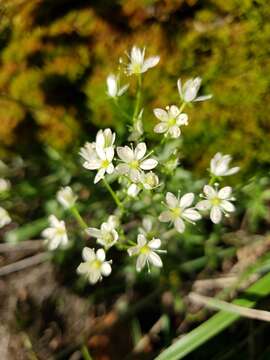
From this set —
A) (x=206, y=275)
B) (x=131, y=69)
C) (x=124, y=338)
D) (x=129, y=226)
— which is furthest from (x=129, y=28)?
(x=124, y=338)

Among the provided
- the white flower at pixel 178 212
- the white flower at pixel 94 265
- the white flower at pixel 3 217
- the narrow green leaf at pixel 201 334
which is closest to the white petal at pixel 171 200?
the white flower at pixel 178 212

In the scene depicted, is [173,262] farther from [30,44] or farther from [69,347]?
[30,44]

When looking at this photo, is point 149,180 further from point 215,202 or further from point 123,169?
point 215,202

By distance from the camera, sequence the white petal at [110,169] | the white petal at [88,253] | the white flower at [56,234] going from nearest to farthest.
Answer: the white petal at [110,169] → the white petal at [88,253] → the white flower at [56,234]

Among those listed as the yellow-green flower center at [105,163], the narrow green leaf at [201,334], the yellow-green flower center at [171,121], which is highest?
the yellow-green flower center at [171,121]

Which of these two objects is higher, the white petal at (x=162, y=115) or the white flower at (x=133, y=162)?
the white petal at (x=162, y=115)

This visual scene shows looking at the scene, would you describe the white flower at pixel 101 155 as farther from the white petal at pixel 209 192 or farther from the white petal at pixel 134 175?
the white petal at pixel 209 192
